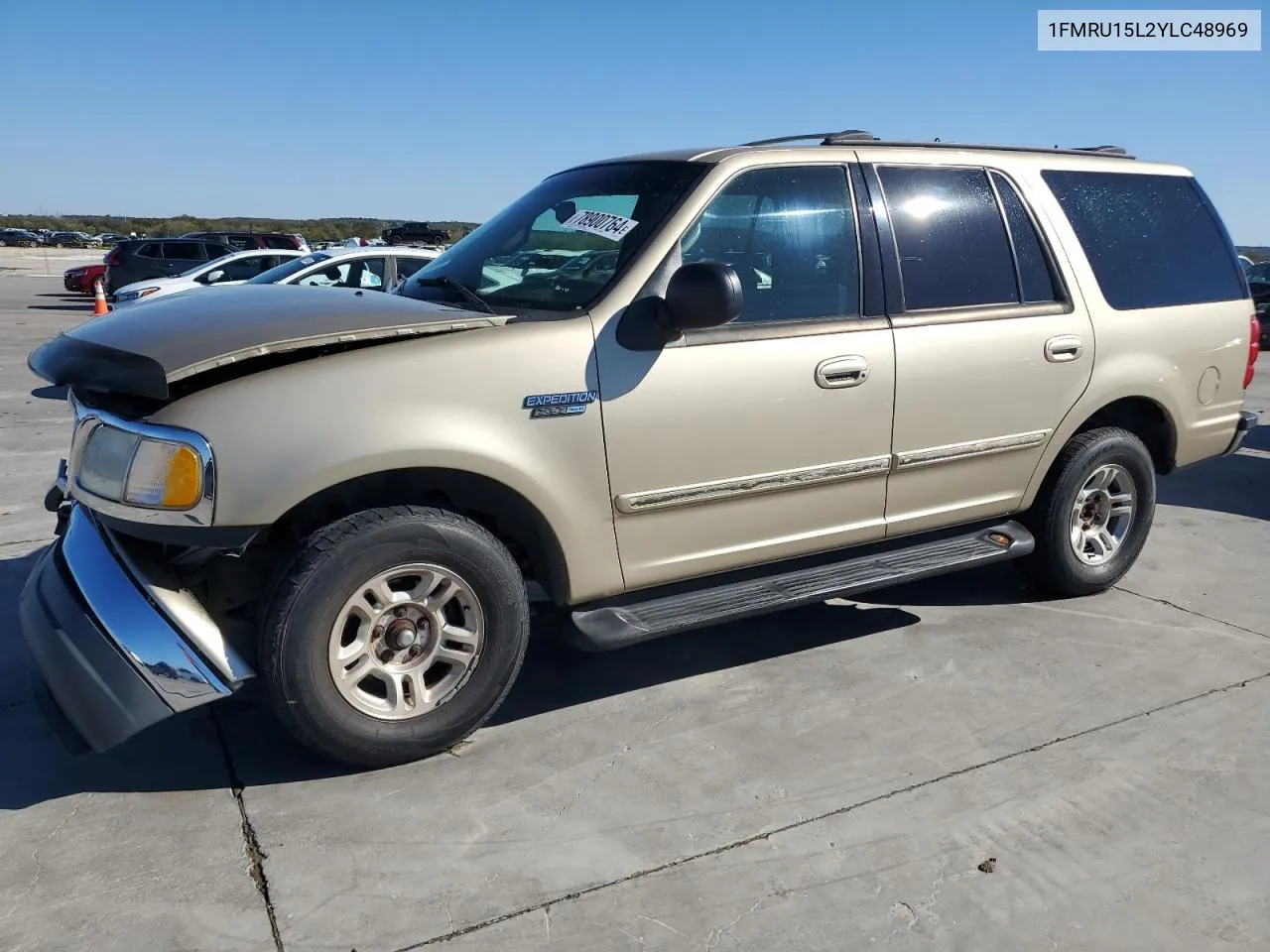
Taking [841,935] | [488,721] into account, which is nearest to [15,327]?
[488,721]

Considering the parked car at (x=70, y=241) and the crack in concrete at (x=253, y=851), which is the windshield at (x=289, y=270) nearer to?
the crack in concrete at (x=253, y=851)

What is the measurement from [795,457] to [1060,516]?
5.47ft

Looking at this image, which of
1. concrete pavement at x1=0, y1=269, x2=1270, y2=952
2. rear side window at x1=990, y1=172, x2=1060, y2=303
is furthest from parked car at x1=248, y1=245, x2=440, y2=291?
rear side window at x1=990, y1=172, x2=1060, y2=303

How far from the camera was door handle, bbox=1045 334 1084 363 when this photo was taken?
440 centimetres

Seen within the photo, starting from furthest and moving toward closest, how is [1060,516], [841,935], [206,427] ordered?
[1060,516], [206,427], [841,935]

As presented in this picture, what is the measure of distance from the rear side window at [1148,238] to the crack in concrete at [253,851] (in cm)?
404

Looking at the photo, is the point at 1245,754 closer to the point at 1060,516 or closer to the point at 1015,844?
the point at 1015,844

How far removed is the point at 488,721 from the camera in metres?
3.66

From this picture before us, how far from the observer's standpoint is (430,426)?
3074mm

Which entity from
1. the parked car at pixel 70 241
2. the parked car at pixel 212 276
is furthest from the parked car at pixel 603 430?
the parked car at pixel 70 241

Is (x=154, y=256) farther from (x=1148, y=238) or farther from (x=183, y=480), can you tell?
(x=183, y=480)

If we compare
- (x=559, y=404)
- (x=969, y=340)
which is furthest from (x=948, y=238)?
(x=559, y=404)

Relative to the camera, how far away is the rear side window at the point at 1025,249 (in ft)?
14.6

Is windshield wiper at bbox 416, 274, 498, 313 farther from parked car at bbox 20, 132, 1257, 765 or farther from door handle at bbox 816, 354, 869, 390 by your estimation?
door handle at bbox 816, 354, 869, 390
